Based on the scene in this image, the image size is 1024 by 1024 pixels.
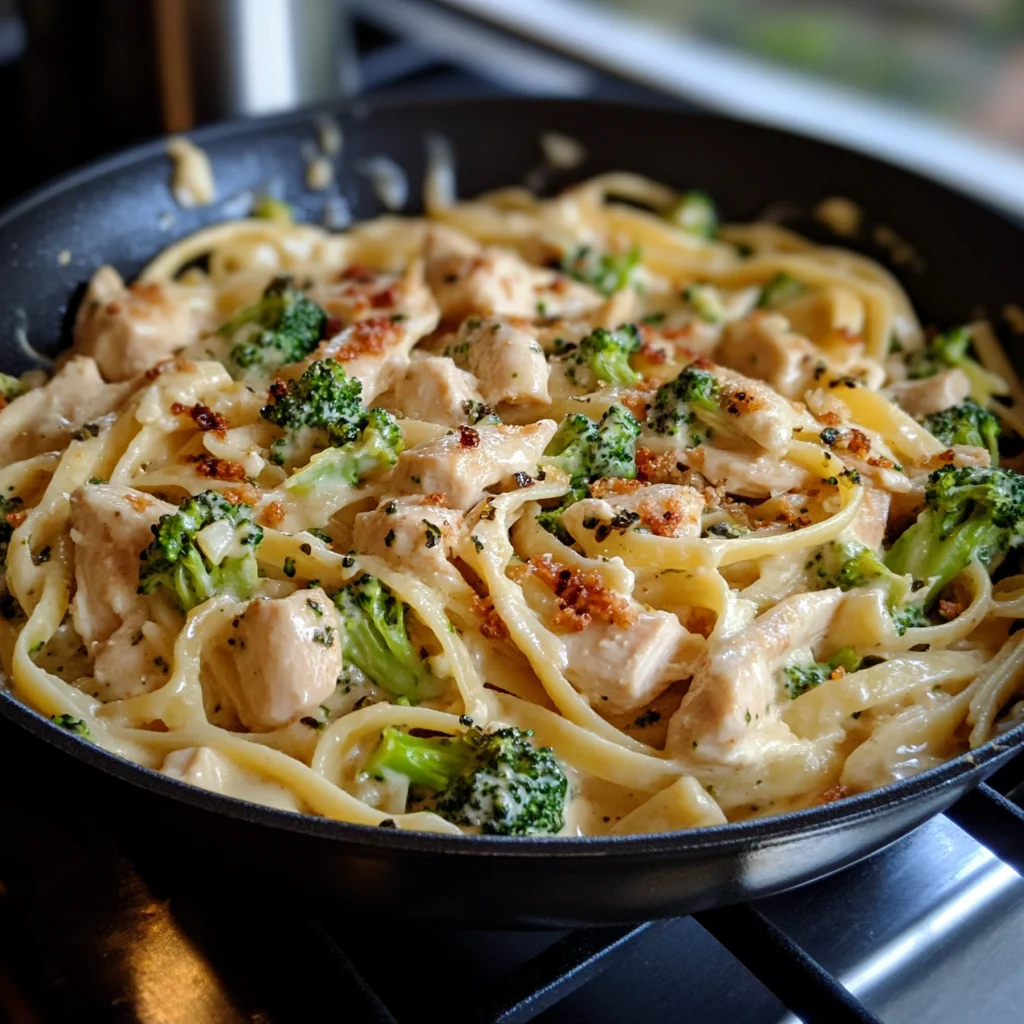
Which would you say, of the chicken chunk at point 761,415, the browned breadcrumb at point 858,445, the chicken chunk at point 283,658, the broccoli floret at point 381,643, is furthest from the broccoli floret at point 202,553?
the browned breadcrumb at point 858,445

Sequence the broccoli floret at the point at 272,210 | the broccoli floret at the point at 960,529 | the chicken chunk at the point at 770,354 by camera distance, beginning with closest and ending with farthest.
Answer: the broccoli floret at the point at 960,529 < the chicken chunk at the point at 770,354 < the broccoli floret at the point at 272,210

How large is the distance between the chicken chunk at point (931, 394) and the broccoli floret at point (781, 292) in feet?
2.22

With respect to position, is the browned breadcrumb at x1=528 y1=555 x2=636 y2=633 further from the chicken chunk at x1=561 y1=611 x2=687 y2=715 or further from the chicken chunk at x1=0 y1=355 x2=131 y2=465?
the chicken chunk at x1=0 y1=355 x2=131 y2=465

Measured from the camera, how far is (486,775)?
2.23 metres

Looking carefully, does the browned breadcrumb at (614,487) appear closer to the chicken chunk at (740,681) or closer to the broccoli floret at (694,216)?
the chicken chunk at (740,681)

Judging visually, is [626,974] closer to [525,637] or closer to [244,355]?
[525,637]

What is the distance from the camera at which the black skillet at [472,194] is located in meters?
1.88

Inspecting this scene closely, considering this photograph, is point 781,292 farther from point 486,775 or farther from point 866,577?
point 486,775

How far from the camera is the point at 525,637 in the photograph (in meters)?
2.45

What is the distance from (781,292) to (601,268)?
1.93 feet

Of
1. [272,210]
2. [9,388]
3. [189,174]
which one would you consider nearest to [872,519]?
[9,388]

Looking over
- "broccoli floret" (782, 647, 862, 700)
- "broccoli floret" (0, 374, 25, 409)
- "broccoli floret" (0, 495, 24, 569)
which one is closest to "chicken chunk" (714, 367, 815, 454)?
"broccoli floret" (782, 647, 862, 700)

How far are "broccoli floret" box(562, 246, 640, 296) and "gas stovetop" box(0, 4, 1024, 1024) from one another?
1.94 meters

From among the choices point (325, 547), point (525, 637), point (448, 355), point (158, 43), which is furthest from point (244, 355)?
point (158, 43)
